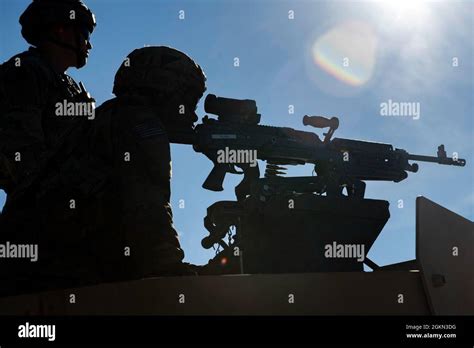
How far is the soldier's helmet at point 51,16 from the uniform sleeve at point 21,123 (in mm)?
559

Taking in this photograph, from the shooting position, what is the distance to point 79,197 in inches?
119

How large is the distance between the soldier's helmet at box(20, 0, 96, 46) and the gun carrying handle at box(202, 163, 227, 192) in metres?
2.32

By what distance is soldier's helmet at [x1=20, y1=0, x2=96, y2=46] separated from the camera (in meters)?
4.11

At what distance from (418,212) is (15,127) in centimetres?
225

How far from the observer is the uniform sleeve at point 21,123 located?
3270 millimetres

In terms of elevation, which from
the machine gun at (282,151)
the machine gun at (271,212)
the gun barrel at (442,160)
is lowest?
the machine gun at (271,212)

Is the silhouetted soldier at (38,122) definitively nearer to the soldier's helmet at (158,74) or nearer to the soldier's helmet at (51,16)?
the soldier's helmet at (51,16)

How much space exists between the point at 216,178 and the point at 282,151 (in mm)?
1634

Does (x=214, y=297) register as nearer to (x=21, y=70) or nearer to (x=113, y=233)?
(x=113, y=233)

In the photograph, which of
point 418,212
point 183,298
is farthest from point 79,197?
point 418,212

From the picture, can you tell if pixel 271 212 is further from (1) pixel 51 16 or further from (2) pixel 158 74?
(1) pixel 51 16

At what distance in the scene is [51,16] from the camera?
411cm

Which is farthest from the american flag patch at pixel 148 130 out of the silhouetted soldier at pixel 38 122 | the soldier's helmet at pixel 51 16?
the soldier's helmet at pixel 51 16

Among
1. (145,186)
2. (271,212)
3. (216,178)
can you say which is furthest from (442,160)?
(145,186)
